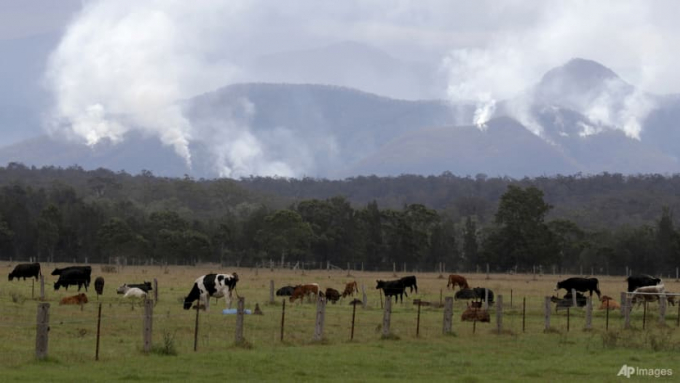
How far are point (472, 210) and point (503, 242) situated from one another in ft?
284

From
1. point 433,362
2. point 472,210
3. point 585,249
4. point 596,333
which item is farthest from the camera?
point 472,210

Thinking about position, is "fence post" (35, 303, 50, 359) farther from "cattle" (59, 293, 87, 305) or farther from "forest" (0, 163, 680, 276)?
"forest" (0, 163, 680, 276)

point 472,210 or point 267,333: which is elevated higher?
point 472,210

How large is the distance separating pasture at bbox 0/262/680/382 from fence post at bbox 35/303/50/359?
10.6 inches

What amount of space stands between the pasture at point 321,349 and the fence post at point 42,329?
0.27 metres

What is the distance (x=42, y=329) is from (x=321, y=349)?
676 centimetres

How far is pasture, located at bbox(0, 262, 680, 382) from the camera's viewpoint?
2000cm

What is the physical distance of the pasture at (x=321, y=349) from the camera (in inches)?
787

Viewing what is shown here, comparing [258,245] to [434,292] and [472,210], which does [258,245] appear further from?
[472,210]

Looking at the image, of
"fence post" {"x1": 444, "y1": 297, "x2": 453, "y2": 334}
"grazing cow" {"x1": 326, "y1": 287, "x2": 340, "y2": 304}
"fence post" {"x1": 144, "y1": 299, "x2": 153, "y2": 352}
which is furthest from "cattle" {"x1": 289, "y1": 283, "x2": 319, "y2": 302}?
"fence post" {"x1": 144, "y1": 299, "x2": 153, "y2": 352}

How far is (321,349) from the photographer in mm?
23953

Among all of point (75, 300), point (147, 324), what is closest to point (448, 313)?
point (147, 324)

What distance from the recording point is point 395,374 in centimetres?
2030

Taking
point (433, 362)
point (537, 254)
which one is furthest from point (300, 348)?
point (537, 254)
